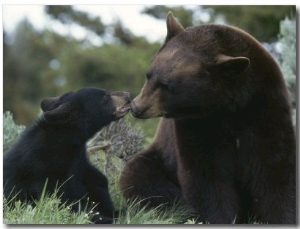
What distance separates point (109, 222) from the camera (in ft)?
16.8

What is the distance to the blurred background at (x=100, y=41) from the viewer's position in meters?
6.03

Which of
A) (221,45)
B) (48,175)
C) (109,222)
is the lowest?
(109,222)

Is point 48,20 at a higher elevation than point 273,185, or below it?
higher

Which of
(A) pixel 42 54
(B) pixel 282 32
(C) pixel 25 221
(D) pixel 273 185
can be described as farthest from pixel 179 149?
(A) pixel 42 54

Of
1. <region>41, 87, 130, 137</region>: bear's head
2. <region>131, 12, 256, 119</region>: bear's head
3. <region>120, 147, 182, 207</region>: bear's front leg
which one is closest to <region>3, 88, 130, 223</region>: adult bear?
<region>41, 87, 130, 137</region>: bear's head

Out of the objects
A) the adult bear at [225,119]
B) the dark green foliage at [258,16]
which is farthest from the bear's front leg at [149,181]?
the dark green foliage at [258,16]

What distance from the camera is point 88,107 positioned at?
210 inches

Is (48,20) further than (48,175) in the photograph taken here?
Yes

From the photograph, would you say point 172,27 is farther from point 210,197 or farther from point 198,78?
point 210,197

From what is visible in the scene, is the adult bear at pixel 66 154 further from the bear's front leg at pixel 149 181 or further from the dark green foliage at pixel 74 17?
the dark green foliage at pixel 74 17

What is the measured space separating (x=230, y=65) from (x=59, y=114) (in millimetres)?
1236

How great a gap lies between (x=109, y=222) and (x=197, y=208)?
63cm

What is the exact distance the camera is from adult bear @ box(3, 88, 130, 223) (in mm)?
5035

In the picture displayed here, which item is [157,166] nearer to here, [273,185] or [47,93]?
[273,185]
